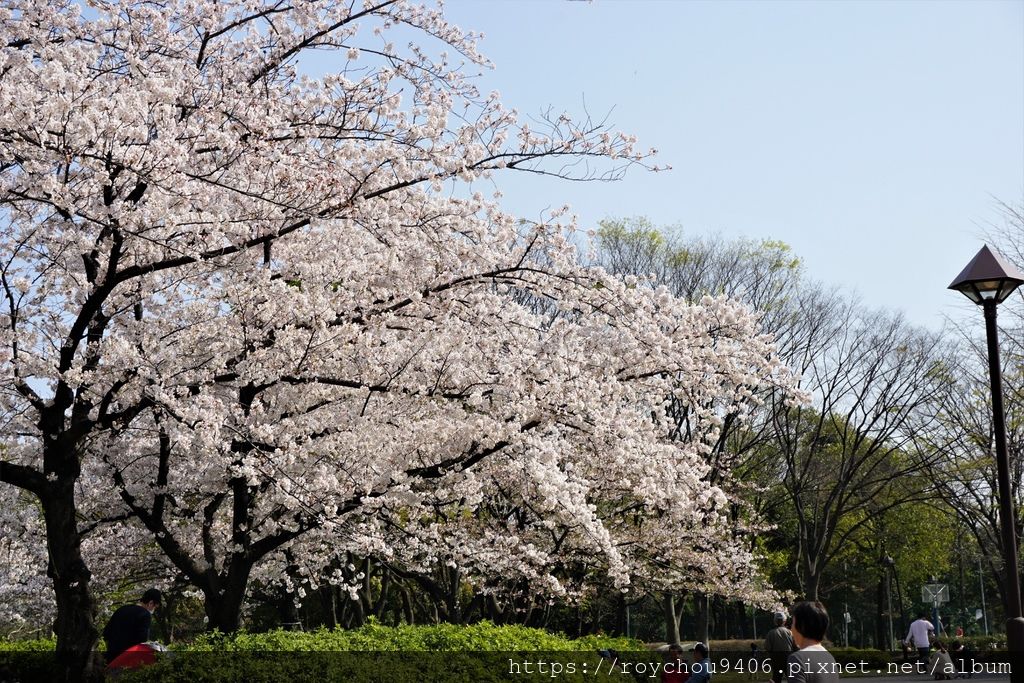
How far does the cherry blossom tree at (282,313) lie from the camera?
804 centimetres

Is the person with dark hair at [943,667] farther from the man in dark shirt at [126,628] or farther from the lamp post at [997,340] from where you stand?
the man in dark shirt at [126,628]

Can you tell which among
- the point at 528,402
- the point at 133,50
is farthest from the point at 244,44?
the point at 528,402

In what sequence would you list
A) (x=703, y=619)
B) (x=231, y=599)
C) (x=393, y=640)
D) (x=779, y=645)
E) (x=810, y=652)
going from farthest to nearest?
(x=703, y=619)
(x=231, y=599)
(x=779, y=645)
(x=393, y=640)
(x=810, y=652)

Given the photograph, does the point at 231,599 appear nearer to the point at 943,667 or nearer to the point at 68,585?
the point at 68,585

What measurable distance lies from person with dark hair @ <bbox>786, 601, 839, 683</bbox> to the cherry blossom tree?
14.6 ft

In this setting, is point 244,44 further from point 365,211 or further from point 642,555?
point 642,555

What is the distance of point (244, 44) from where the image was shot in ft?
29.1

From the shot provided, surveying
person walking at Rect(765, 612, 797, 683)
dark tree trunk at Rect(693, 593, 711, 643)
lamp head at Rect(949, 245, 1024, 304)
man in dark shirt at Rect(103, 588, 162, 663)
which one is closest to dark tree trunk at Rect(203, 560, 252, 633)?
man in dark shirt at Rect(103, 588, 162, 663)

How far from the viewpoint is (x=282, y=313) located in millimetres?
10070

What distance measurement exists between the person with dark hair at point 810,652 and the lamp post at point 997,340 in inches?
160

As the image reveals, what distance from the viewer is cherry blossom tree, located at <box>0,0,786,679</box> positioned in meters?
8.04

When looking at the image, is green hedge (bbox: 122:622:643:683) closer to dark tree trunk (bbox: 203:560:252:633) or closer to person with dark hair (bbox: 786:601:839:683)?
dark tree trunk (bbox: 203:560:252:633)

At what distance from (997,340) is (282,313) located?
23.0 feet

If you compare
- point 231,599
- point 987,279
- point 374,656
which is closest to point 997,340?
point 987,279
